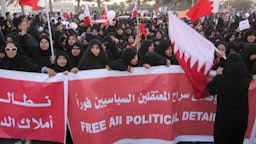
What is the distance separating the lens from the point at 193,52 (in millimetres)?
3670

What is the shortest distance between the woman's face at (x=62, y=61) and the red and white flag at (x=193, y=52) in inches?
60.0

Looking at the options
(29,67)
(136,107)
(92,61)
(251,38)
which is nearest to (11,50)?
(29,67)

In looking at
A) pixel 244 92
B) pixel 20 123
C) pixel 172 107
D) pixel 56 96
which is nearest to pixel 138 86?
pixel 172 107

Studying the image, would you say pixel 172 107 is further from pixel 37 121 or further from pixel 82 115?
pixel 37 121

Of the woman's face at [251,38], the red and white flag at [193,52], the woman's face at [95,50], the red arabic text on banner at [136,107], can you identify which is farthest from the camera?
the woman's face at [251,38]

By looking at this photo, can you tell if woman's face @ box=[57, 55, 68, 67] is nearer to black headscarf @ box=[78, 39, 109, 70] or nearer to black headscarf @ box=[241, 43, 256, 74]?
black headscarf @ box=[78, 39, 109, 70]

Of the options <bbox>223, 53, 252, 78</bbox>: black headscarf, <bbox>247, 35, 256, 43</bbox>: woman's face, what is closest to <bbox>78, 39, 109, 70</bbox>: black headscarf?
<bbox>223, 53, 252, 78</bbox>: black headscarf

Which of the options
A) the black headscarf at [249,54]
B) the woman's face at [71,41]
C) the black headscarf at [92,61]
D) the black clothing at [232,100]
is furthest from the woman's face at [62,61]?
the black headscarf at [249,54]

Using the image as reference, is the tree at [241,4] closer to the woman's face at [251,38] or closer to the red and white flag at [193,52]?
the woman's face at [251,38]

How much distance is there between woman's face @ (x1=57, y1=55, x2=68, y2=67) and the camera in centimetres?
418

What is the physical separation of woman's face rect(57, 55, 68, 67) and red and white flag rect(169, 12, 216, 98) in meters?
1.52

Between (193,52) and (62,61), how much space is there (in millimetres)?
1796

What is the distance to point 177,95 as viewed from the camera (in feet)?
12.8

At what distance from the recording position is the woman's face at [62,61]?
4.18 m
